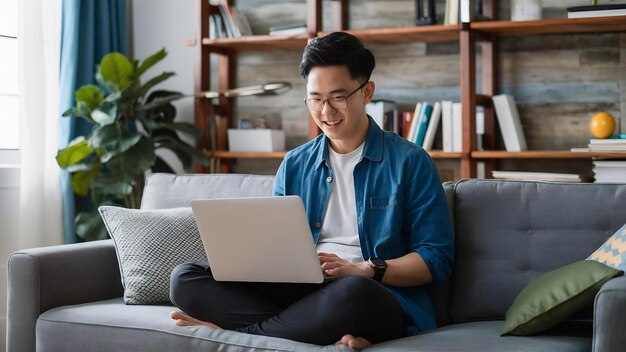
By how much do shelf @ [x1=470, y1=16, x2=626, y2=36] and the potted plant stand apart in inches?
57.5

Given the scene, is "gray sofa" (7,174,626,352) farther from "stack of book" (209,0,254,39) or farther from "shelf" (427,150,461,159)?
"stack of book" (209,0,254,39)

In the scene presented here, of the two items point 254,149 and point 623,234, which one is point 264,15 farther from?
point 623,234

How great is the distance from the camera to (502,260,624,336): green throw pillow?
6.61ft

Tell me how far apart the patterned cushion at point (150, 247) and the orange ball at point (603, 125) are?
5.80ft

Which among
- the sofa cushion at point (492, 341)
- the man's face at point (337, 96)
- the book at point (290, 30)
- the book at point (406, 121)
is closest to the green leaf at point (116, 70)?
the book at point (290, 30)

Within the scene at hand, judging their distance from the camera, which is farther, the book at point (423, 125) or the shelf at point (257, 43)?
the shelf at point (257, 43)

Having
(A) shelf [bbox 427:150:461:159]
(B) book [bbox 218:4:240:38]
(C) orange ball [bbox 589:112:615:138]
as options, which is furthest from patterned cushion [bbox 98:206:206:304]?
(C) orange ball [bbox 589:112:615:138]

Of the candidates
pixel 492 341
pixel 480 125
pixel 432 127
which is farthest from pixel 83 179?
pixel 492 341

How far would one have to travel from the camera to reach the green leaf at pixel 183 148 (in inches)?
164

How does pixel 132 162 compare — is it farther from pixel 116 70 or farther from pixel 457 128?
pixel 457 128

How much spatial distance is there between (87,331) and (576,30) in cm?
243

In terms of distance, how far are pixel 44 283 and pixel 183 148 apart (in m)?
1.65

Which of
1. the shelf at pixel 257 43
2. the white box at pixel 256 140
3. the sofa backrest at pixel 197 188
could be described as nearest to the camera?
the sofa backrest at pixel 197 188

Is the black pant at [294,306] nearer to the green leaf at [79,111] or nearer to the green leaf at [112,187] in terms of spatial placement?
the green leaf at [112,187]
